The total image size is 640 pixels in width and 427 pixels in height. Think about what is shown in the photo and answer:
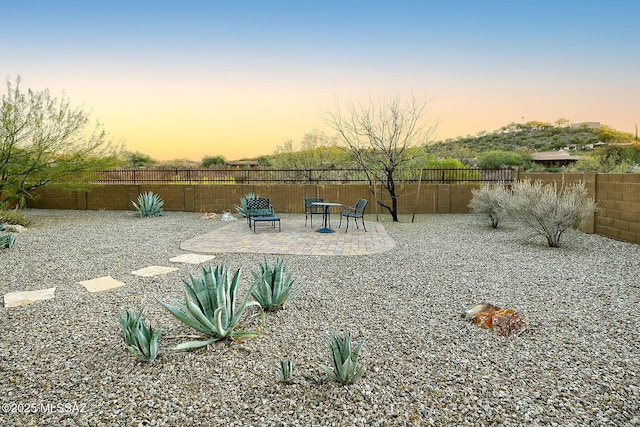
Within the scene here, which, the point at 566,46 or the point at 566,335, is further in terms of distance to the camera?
the point at 566,46

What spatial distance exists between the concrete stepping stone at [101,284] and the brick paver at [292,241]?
7.01 feet

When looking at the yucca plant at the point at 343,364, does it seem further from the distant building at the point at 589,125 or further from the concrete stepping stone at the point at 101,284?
the distant building at the point at 589,125

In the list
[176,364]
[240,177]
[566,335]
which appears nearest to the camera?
[176,364]

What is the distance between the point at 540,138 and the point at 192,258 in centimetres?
4713

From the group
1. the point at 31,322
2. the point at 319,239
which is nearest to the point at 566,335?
the point at 31,322

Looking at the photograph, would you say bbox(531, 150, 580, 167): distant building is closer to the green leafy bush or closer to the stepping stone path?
the green leafy bush

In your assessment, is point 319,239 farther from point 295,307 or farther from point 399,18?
point 399,18

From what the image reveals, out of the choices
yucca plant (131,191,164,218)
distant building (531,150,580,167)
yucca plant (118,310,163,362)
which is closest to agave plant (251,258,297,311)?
yucca plant (118,310,163,362)

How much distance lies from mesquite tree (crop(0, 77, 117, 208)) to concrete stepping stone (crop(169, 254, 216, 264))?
25.7 ft

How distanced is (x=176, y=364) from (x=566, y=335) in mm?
3370

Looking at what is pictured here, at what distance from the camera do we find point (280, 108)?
16781mm

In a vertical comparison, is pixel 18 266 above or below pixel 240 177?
below

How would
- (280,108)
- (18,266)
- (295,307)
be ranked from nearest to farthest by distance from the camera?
(295,307) → (18,266) → (280,108)

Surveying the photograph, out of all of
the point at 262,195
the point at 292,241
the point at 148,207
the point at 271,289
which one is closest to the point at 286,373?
the point at 271,289
